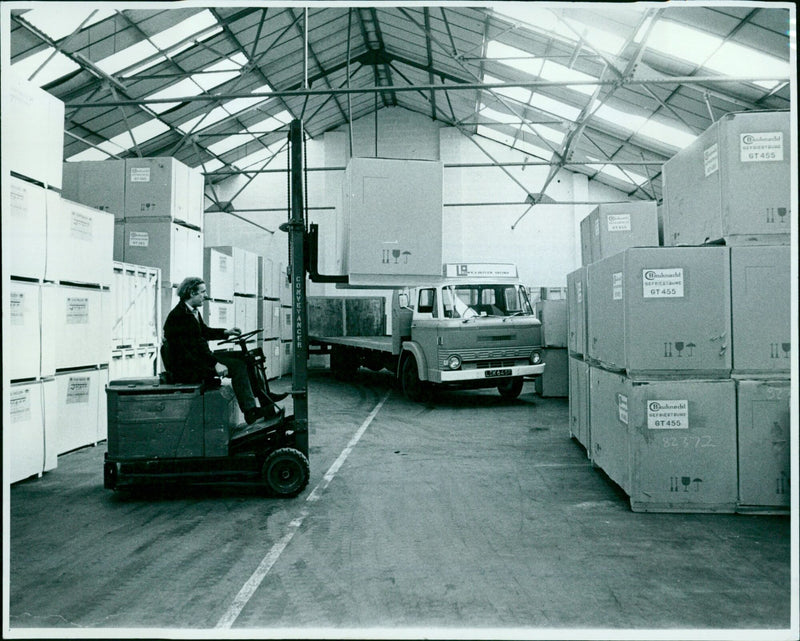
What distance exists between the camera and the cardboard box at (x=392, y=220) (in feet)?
13.7

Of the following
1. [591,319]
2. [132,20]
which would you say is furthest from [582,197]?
[591,319]

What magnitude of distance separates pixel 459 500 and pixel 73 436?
4470 millimetres

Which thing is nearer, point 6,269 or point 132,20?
point 6,269

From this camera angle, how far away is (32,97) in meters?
5.52

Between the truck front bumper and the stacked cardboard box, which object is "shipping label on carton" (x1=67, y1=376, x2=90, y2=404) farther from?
the stacked cardboard box

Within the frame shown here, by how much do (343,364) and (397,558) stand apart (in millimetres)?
11369

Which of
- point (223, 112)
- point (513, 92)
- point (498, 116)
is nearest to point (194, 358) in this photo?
point (223, 112)

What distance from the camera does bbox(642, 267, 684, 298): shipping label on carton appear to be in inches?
177

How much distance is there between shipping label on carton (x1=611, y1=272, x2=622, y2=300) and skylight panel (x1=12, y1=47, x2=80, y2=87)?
9.84 metres

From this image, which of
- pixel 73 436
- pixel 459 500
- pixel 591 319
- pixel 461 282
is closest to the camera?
pixel 459 500

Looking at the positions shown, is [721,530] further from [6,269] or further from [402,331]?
[402,331]

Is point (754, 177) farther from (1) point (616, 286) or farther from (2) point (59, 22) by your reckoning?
(2) point (59, 22)

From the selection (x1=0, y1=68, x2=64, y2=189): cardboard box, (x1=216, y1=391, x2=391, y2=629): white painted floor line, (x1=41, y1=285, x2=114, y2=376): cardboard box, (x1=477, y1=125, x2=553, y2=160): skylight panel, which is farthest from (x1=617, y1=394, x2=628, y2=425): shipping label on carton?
(x1=477, y1=125, x2=553, y2=160): skylight panel

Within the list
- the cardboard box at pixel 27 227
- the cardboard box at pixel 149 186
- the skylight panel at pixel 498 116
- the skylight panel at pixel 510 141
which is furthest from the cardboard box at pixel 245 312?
the skylight panel at pixel 510 141
